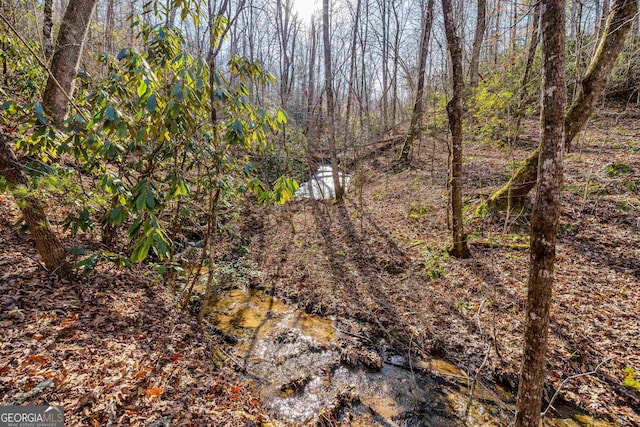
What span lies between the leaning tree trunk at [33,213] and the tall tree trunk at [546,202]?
A: 4.50 m

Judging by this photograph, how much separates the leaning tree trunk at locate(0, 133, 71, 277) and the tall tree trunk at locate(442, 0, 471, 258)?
5.98 meters

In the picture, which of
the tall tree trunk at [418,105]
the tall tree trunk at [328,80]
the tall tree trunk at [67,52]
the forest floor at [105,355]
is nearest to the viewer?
the forest floor at [105,355]

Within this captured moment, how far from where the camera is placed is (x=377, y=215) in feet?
29.1

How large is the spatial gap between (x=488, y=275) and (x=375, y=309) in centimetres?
224

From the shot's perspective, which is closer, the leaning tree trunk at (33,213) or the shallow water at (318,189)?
the leaning tree trunk at (33,213)

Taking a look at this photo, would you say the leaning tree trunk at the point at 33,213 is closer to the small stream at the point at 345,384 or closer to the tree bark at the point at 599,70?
the small stream at the point at 345,384

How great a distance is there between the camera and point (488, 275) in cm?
528

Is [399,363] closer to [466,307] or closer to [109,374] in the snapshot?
[466,307]

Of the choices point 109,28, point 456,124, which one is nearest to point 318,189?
point 456,124

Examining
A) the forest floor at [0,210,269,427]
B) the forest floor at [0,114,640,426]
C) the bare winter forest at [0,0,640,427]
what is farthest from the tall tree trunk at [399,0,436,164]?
the forest floor at [0,210,269,427]

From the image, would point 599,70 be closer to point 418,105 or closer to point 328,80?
point 418,105

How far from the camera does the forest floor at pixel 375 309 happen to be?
2582 mm

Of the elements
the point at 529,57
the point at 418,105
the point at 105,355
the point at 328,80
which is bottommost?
the point at 105,355

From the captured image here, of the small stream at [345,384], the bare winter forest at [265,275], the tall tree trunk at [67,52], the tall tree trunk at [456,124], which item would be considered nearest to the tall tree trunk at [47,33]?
the bare winter forest at [265,275]
